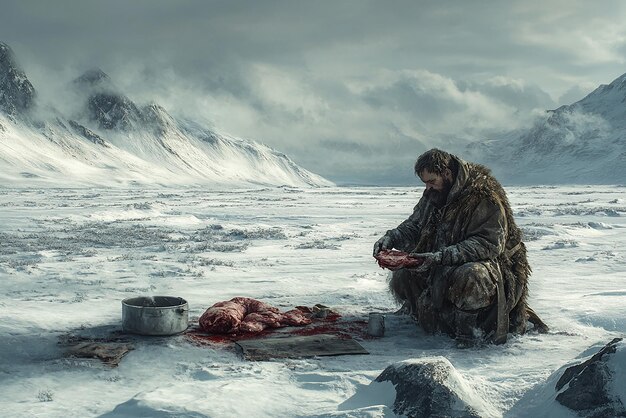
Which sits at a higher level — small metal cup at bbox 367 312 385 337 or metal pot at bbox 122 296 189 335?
metal pot at bbox 122 296 189 335

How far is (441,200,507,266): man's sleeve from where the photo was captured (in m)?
5.72

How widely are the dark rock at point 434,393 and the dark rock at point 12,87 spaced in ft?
594

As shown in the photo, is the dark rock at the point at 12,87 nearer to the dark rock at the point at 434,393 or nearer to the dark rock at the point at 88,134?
the dark rock at the point at 88,134

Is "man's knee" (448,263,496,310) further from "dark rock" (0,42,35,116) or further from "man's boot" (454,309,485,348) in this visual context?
"dark rock" (0,42,35,116)

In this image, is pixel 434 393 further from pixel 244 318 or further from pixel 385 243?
pixel 244 318

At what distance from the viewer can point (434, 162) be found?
6.15 metres

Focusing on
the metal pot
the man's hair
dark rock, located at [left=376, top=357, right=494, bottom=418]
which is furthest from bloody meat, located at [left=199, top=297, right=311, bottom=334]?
dark rock, located at [left=376, top=357, right=494, bottom=418]

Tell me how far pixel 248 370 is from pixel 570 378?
7.78 feet

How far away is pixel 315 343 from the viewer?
5.68 metres

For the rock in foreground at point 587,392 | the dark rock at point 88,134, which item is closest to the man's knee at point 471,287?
the rock in foreground at point 587,392

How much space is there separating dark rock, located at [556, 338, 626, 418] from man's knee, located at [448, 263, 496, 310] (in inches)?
67.8

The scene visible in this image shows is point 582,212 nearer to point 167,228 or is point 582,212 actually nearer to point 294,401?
point 167,228

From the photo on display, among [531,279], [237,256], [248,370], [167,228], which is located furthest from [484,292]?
[167,228]

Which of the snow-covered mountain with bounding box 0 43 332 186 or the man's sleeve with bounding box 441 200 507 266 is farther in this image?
the snow-covered mountain with bounding box 0 43 332 186
